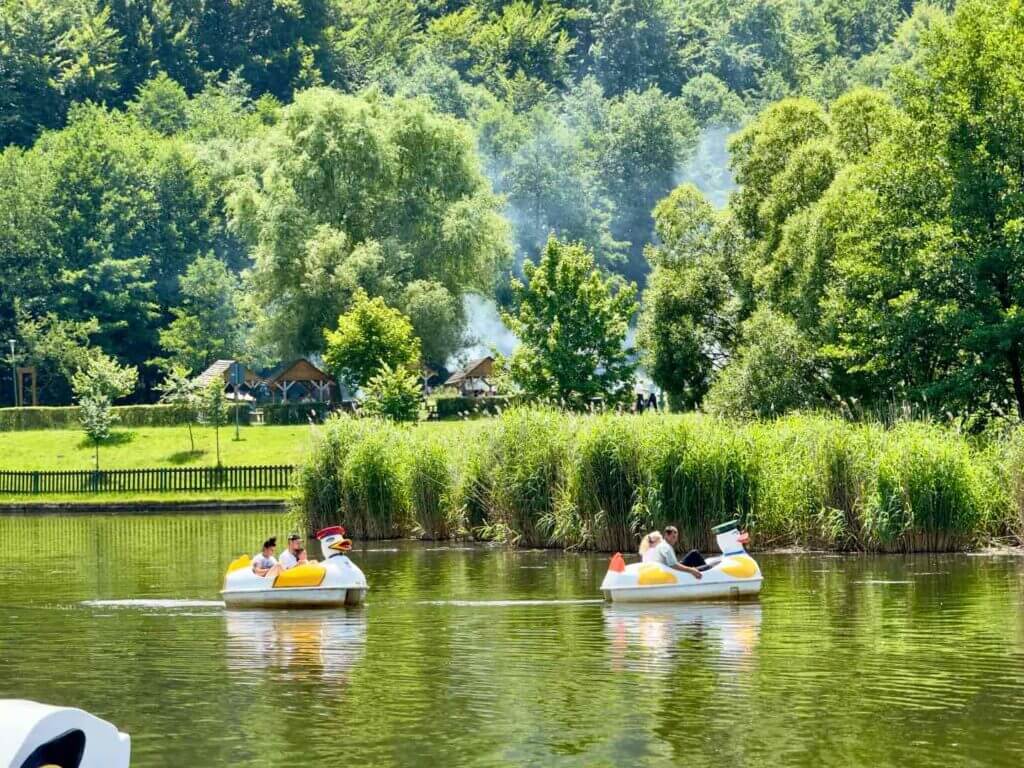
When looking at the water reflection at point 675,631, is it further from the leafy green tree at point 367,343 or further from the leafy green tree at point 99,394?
the leafy green tree at point 367,343

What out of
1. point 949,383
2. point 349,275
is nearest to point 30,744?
point 949,383

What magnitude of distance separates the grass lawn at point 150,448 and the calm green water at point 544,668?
35609 millimetres

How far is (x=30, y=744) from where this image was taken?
37.3 ft

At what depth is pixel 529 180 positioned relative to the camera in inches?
5748

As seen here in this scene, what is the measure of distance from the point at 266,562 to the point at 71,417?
178ft

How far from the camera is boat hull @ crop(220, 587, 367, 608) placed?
103 feet

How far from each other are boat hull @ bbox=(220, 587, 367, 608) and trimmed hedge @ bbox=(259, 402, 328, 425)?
164 ft

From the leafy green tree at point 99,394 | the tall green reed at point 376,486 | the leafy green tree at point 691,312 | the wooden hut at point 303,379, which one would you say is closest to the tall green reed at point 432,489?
the tall green reed at point 376,486

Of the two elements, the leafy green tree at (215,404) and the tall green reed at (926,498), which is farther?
the leafy green tree at (215,404)

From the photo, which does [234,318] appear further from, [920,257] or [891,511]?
[891,511]

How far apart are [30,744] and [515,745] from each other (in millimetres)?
8115

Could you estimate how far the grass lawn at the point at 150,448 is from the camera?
72.9 metres

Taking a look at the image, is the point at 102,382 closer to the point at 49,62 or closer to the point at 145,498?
the point at 145,498

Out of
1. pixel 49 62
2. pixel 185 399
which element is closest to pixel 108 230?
pixel 185 399
